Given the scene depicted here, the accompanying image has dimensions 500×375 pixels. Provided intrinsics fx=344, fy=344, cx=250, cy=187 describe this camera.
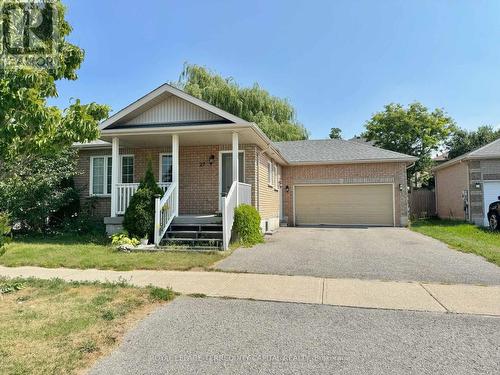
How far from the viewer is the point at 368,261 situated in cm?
795

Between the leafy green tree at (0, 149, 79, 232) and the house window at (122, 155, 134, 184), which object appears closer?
the leafy green tree at (0, 149, 79, 232)

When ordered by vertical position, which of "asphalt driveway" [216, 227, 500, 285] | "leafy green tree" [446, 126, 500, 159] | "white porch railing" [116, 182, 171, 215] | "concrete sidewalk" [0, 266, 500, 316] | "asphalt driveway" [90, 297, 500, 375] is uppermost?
"leafy green tree" [446, 126, 500, 159]

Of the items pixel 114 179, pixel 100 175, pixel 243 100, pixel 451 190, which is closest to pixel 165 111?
pixel 114 179

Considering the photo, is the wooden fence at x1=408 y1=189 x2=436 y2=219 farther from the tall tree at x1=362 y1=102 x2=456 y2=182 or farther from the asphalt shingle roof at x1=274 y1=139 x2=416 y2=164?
the asphalt shingle roof at x1=274 y1=139 x2=416 y2=164

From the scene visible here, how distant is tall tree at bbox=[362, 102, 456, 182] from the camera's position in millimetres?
25344

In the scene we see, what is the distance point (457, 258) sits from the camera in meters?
8.20

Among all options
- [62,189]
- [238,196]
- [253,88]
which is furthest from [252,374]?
[253,88]

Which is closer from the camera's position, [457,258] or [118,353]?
[118,353]

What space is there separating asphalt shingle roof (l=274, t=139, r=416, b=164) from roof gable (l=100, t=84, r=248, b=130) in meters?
6.10

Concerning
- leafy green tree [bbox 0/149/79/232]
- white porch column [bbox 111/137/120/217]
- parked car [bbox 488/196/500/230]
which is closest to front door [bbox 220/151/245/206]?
white porch column [bbox 111/137/120/217]

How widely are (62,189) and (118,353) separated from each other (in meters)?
11.4

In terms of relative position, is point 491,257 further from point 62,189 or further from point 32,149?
point 62,189

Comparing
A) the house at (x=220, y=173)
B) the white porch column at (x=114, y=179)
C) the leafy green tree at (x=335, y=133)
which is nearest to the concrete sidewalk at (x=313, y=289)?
the house at (x=220, y=173)

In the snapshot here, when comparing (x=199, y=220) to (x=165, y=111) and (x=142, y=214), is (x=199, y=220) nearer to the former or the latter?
(x=142, y=214)
